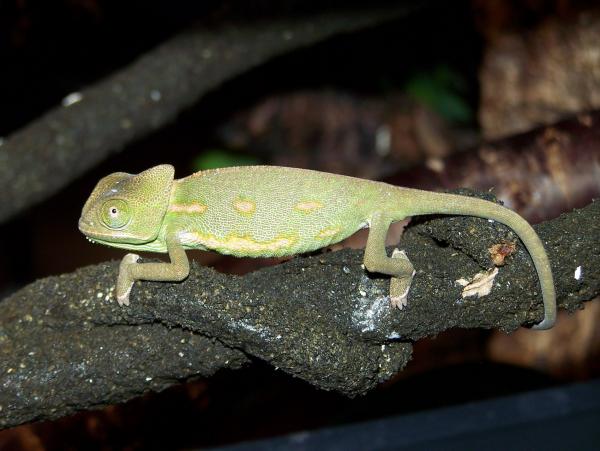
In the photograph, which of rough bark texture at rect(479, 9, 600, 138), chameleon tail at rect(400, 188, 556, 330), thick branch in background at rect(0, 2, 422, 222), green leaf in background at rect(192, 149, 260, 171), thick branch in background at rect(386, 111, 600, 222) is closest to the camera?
chameleon tail at rect(400, 188, 556, 330)

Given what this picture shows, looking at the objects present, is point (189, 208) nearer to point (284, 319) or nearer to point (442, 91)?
point (284, 319)

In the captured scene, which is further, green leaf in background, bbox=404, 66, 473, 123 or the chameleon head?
green leaf in background, bbox=404, 66, 473, 123

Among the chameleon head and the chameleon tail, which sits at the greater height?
the chameleon head

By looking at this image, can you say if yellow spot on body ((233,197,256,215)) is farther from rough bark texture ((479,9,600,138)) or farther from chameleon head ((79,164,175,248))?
rough bark texture ((479,9,600,138))

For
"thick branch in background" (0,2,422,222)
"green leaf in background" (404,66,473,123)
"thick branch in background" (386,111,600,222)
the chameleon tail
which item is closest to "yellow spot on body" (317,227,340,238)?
the chameleon tail

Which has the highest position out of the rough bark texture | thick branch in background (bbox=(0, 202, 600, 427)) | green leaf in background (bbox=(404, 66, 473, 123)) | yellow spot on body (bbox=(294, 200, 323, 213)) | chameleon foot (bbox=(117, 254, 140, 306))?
green leaf in background (bbox=(404, 66, 473, 123))

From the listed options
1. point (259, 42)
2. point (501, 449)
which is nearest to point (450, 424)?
point (501, 449)

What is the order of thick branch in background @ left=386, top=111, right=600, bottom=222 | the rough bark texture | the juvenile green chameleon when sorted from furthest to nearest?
the rough bark texture
thick branch in background @ left=386, top=111, right=600, bottom=222
the juvenile green chameleon
